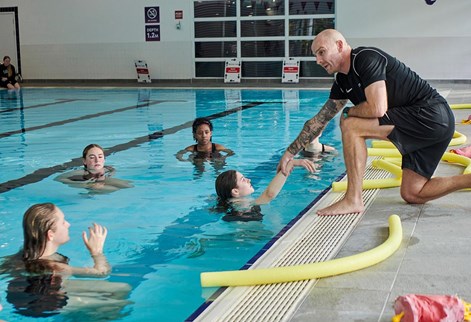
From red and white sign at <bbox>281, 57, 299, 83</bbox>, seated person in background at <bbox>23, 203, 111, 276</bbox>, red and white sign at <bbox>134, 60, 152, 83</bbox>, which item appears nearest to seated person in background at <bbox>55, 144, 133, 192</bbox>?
seated person in background at <bbox>23, 203, 111, 276</bbox>

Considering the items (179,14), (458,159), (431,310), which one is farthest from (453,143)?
(179,14)

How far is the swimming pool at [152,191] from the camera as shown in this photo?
4.71 metres

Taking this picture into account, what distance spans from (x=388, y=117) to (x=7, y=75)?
21.3 meters

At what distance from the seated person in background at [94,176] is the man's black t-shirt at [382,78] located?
10.6ft

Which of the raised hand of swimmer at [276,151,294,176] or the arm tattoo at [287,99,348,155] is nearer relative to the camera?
the raised hand of swimmer at [276,151,294,176]

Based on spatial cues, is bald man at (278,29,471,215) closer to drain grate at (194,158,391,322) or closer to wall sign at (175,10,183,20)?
drain grate at (194,158,391,322)

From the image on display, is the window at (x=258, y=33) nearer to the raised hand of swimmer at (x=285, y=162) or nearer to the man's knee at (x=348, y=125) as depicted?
the raised hand of swimmer at (x=285, y=162)

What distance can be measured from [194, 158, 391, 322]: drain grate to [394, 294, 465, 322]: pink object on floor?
58cm

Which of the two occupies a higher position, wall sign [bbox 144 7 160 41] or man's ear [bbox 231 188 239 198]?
wall sign [bbox 144 7 160 41]

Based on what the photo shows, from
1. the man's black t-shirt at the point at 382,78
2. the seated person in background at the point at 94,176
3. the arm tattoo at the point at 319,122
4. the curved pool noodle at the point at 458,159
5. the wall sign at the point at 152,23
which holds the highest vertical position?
the wall sign at the point at 152,23

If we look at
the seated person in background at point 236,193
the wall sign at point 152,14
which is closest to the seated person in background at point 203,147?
the seated person in background at point 236,193

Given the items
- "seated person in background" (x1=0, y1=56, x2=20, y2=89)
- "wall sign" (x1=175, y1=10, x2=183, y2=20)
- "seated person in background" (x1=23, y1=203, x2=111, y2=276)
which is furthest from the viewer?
"wall sign" (x1=175, y1=10, x2=183, y2=20)

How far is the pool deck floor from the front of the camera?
350 cm

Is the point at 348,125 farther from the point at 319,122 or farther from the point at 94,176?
the point at 94,176
